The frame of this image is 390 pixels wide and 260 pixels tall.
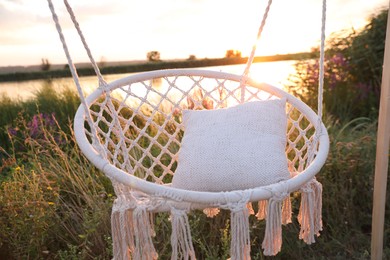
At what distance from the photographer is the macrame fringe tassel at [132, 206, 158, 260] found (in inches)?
54.0

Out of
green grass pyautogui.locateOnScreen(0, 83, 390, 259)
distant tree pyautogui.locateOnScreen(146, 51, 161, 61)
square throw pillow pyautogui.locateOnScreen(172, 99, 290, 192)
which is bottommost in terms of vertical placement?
green grass pyautogui.locateOnScreen(0, 83, 390, 259)

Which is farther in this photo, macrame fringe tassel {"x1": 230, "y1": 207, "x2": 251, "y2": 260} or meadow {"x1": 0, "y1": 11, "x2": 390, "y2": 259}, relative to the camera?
meadow {"x1": 0, "y1": 11, "x2": 390, "y2": 259}

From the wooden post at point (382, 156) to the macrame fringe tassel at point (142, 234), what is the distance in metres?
0.92

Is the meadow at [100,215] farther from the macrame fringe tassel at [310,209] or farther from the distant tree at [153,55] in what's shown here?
the distant tree at [153,55]

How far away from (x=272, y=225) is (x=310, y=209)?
20 cm

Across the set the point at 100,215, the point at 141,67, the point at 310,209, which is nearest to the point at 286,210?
the point at 310,209

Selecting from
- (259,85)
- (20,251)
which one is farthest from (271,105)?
(20,251)

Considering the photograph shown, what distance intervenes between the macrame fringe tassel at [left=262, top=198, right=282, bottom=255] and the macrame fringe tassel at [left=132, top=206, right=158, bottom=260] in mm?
347

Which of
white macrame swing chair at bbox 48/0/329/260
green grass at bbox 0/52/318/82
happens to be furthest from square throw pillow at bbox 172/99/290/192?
green grass at bbox 0/52/318/82

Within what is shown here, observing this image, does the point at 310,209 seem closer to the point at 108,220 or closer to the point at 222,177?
the point at 222,177

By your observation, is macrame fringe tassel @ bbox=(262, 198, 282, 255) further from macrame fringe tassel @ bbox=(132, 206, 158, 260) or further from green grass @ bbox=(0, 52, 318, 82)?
green grass @ bbox=(0, 52, 318, 82)

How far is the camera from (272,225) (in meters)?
1.41

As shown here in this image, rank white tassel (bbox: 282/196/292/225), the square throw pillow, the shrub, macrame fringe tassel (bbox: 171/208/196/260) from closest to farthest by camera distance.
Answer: macrame fringe tassel (bbox: 171/208/196/260) < the square throw pillow < white tassel (bbox: 282/196/292/225) < the shrub

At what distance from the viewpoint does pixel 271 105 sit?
1.72 meters
